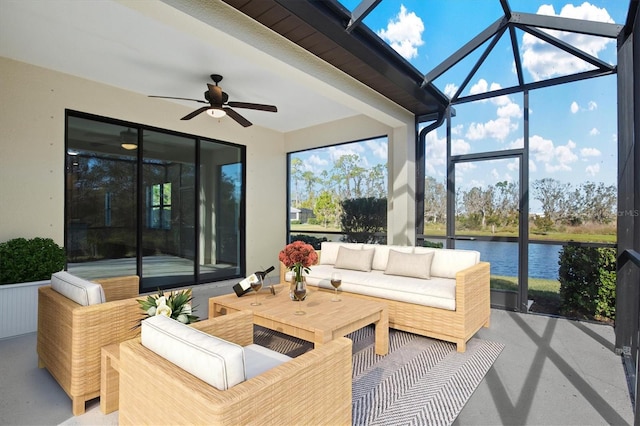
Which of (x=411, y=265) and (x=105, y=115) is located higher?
(x=105, y=115)

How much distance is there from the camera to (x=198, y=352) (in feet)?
4.23

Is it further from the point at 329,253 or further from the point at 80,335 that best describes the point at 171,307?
Answer: the point at 329,253

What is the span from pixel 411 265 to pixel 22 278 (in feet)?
14.1

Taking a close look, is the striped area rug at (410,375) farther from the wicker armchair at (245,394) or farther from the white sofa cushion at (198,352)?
the white sofa cushion at (198,352)

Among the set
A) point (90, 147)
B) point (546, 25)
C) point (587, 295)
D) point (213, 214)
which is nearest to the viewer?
point (546, 25)

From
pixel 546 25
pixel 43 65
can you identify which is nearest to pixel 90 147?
pixel 43 65

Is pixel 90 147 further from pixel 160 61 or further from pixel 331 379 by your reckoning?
pixel 331 379

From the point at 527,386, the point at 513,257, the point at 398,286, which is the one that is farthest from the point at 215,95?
the point at 513,257

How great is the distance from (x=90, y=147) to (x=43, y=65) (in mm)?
1079

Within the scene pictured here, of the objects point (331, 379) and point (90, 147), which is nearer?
point (331, 379)

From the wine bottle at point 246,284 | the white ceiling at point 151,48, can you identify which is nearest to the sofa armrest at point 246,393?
the wine bottle at point 246,284

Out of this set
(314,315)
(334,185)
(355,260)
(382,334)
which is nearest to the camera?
(314,315)

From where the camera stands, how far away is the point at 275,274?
6.90 m

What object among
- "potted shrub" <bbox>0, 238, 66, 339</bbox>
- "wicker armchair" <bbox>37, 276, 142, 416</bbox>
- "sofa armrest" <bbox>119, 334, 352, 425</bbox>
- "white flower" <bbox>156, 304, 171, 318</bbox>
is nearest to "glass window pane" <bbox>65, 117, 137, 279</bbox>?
"potted shrub" <bbox>0, 238, 66, 339</bbox>
